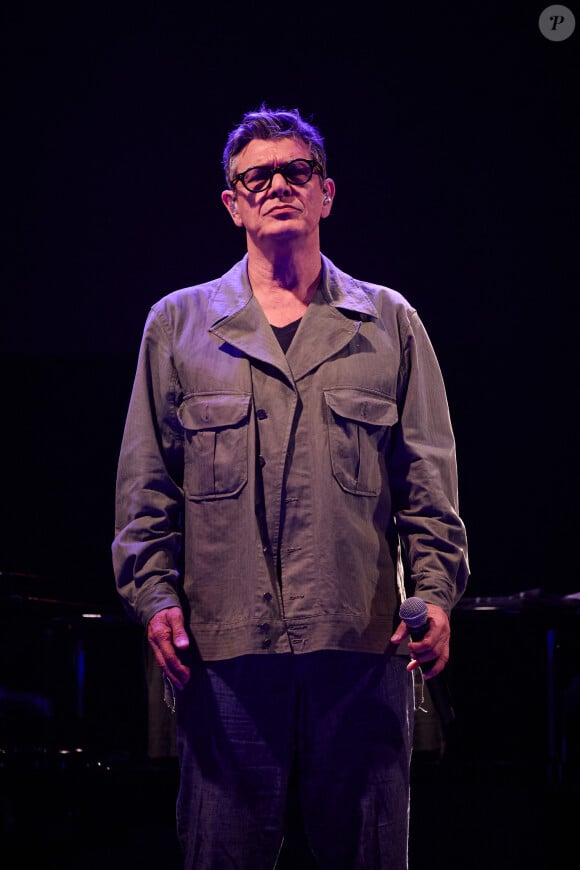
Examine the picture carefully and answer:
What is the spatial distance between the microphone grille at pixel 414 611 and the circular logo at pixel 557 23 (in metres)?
3.15

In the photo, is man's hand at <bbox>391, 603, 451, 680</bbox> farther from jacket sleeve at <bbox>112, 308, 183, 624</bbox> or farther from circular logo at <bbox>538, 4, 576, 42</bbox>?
circular logo at <bbox>538, 4, 576, 42</bbox>

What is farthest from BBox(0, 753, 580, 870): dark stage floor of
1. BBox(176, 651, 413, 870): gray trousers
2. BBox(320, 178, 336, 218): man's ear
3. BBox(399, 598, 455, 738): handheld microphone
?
BBox(320, 178, 336, 218): man's ear

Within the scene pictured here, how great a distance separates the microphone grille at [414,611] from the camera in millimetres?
1660

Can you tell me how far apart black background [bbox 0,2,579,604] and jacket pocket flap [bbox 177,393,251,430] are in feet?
7.64

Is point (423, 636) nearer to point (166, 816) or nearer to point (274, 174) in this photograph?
point (274, 174)

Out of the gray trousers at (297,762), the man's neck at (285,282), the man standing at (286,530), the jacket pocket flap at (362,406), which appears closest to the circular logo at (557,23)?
the man standing at (286,530)

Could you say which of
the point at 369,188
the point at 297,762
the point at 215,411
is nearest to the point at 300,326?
the point at 215,411

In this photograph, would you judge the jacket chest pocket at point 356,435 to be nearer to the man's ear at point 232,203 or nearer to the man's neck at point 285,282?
the man's neck at point 285,282

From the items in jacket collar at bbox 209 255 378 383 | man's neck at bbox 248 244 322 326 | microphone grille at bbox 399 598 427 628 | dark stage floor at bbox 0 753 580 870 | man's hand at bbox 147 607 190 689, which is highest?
man's neck at bbox 248 244 322 326

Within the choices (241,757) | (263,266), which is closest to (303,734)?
(241,757)

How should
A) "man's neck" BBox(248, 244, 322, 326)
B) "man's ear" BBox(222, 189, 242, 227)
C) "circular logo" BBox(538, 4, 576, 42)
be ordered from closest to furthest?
"man's neck" BBox(248, 244, 322, 326) → "man's ear" BBox(222, 189, 242, 227) → "circular logo" BBox(538, 4, 576, 42)

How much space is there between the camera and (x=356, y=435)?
1.88 metres

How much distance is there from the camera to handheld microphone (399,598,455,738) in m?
1.66

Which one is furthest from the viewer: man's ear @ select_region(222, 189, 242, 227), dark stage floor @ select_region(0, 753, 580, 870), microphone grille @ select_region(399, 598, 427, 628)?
dark stage floor @ select_region(0, 753, 580, 870)
